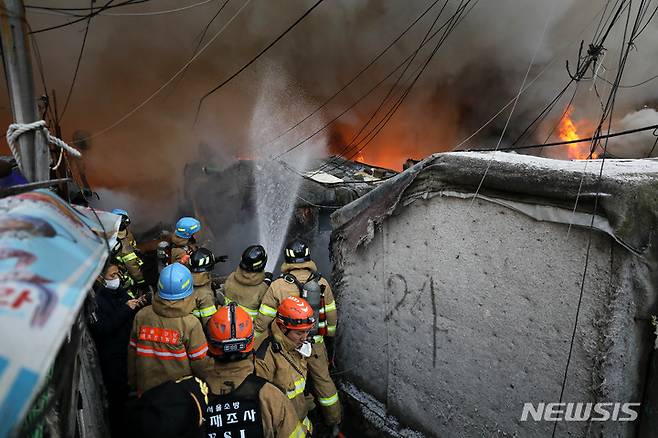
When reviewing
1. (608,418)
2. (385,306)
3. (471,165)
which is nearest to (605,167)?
(471,165)

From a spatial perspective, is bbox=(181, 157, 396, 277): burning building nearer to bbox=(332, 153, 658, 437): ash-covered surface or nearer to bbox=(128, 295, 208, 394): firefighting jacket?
bbox=(332, 153, 658, 437): ash-covered surface

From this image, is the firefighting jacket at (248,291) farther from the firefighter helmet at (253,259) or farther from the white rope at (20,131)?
the white rope at (20,131)

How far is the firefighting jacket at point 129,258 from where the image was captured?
6.54 metres

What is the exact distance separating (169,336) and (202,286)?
142cm

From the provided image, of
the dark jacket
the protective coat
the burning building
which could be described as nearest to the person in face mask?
the dark jacket

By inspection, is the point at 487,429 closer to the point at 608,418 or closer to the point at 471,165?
the point at 608,418

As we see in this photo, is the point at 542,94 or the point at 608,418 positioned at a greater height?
the point at 542,94

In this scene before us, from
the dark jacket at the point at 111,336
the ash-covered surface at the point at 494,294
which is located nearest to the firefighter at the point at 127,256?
the dark jacket at the point at 111,336

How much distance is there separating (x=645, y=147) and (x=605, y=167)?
18652 millimetres

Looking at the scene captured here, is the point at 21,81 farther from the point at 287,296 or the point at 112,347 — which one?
the point at 287,296

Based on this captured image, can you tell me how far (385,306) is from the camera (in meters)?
4.48

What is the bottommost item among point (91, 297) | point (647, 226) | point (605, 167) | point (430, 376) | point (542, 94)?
point (430, 376)

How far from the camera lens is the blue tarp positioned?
2.77ft

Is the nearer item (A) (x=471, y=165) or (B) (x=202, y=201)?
(A) (x=471, y=165)
